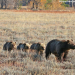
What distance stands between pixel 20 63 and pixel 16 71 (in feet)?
3.61

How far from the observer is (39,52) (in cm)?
943

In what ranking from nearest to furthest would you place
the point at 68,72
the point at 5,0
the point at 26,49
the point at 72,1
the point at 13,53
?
the point at 68,72
the point at 13,53
the point at 26,49
the point at 5,0
the point at 72,1

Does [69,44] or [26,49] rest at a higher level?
[69,44]

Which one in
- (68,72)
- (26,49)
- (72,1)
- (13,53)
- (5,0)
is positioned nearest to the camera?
(68,72)

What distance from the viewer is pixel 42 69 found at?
22.4 ft

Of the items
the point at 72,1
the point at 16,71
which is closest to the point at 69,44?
the point at 16,71

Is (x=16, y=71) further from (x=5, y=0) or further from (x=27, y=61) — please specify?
(x=5, y=0)

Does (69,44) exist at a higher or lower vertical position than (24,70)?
higher

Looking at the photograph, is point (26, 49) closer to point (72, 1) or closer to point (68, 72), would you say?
point (68, 72)

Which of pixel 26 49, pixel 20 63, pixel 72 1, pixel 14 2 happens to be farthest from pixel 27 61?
pixel 72 1

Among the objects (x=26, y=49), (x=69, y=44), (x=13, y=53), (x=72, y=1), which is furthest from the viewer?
(x=72, y=1)

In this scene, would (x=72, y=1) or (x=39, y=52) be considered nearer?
(x=39, y=52)

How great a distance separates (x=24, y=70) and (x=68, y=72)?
1241mm

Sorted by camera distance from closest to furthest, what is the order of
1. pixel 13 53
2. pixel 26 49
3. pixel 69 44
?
pixel 69 44 < pixel 13 53 < pixel 26 49
